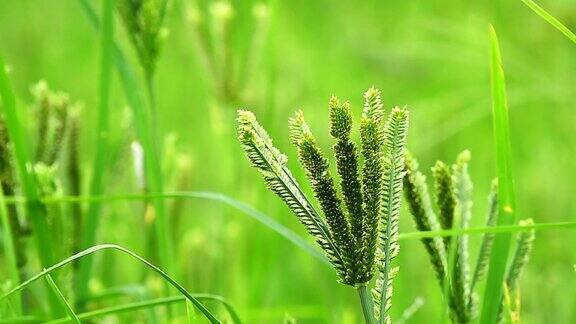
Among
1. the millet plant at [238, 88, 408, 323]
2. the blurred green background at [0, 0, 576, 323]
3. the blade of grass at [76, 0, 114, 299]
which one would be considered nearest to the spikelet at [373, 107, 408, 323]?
the millet plant at [238, 88, 408, 323]

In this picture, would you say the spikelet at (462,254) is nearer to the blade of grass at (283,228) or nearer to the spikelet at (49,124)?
the blade of grass at (283,228)

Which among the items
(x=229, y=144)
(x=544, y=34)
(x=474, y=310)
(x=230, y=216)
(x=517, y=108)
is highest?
(x=544, y=34)

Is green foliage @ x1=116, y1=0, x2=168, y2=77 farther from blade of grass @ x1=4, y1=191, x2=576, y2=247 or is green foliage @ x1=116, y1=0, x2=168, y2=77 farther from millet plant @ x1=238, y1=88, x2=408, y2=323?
millet plant @ x1=238, y1=88, x2=408, y2=323

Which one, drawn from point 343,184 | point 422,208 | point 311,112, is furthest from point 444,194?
point 311,112

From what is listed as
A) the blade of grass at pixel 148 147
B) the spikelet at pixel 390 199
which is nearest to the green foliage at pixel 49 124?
the blade of grass at pixel 148 147

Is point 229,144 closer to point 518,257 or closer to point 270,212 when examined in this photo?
point 270,212

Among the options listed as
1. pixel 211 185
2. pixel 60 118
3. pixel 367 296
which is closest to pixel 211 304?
pixel 60 118
